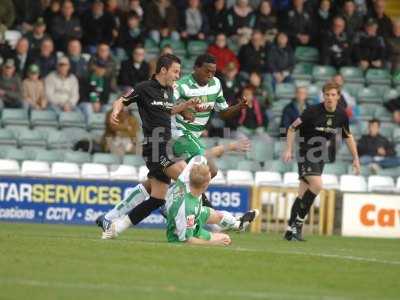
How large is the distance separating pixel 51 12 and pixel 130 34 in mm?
1613

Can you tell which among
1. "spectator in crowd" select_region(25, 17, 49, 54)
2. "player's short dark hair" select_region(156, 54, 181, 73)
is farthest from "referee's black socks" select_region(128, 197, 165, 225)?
"spectator in crowd" select_region(25, 17, 49, 54)

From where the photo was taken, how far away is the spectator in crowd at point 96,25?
2572cm

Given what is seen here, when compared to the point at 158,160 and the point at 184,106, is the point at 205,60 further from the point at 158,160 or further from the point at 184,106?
the point at 158,160

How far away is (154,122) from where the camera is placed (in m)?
15.3

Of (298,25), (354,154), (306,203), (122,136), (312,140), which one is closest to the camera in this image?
(354,154)

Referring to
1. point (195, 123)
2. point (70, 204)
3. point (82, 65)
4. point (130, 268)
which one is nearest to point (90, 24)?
point (82, 65)

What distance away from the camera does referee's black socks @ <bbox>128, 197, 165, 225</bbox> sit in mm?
15023

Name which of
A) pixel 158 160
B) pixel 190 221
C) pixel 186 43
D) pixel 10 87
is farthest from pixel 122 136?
pixel 190 221

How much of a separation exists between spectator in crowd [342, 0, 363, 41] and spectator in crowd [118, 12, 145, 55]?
4.64 m

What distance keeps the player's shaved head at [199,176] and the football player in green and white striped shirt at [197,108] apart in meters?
1.65

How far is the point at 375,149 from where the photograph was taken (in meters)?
24.7

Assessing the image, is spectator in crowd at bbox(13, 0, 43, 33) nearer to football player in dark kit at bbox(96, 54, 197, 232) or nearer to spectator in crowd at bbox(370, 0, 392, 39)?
spectator in crowd at bbox(370, 0, 392, 39)

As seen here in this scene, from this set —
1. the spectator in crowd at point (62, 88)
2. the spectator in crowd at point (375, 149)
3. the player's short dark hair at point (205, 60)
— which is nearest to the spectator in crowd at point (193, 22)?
the spectator in crowd at point (62, 88)

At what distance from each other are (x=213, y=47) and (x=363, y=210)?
5518 mm
